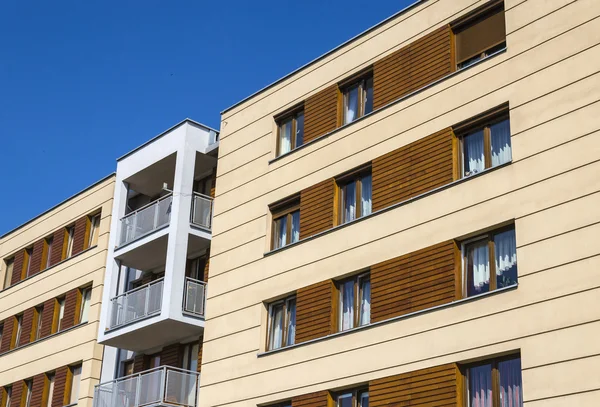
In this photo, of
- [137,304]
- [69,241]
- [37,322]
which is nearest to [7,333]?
[37,322]

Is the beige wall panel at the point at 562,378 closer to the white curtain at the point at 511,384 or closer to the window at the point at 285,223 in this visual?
the white curtain at the point at 511,384

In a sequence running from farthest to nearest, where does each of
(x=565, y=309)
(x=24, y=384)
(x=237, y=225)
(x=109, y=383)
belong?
(x=24, y=384) < (x=109, y=383) < (x=237, y=225) < (x=565, y=309)

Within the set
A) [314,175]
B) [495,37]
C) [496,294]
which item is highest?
[495,37]

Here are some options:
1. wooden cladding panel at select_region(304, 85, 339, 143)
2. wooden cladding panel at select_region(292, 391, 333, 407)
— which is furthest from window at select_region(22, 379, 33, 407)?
wooden cladding panel at select_region(304, 85, 339, 143)

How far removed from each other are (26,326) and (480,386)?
2240 cm

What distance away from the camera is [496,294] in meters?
20.3

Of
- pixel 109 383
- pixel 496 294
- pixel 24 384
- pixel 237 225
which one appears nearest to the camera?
pixel 496 294

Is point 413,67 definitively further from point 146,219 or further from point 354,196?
point 146,219

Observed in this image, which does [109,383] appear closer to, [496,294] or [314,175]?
[314,175]

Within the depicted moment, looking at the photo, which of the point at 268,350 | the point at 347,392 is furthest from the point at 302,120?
the point at 347,392

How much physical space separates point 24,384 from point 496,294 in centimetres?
2175

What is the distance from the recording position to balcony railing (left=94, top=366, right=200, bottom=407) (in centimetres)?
2725

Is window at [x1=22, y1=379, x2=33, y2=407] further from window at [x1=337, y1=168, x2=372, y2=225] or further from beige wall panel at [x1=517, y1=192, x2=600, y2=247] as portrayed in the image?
beige wall panel at [x1=517, y1=192, x2=600, y2=247]

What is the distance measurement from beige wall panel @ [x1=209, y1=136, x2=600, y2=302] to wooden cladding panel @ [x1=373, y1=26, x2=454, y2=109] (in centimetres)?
339
